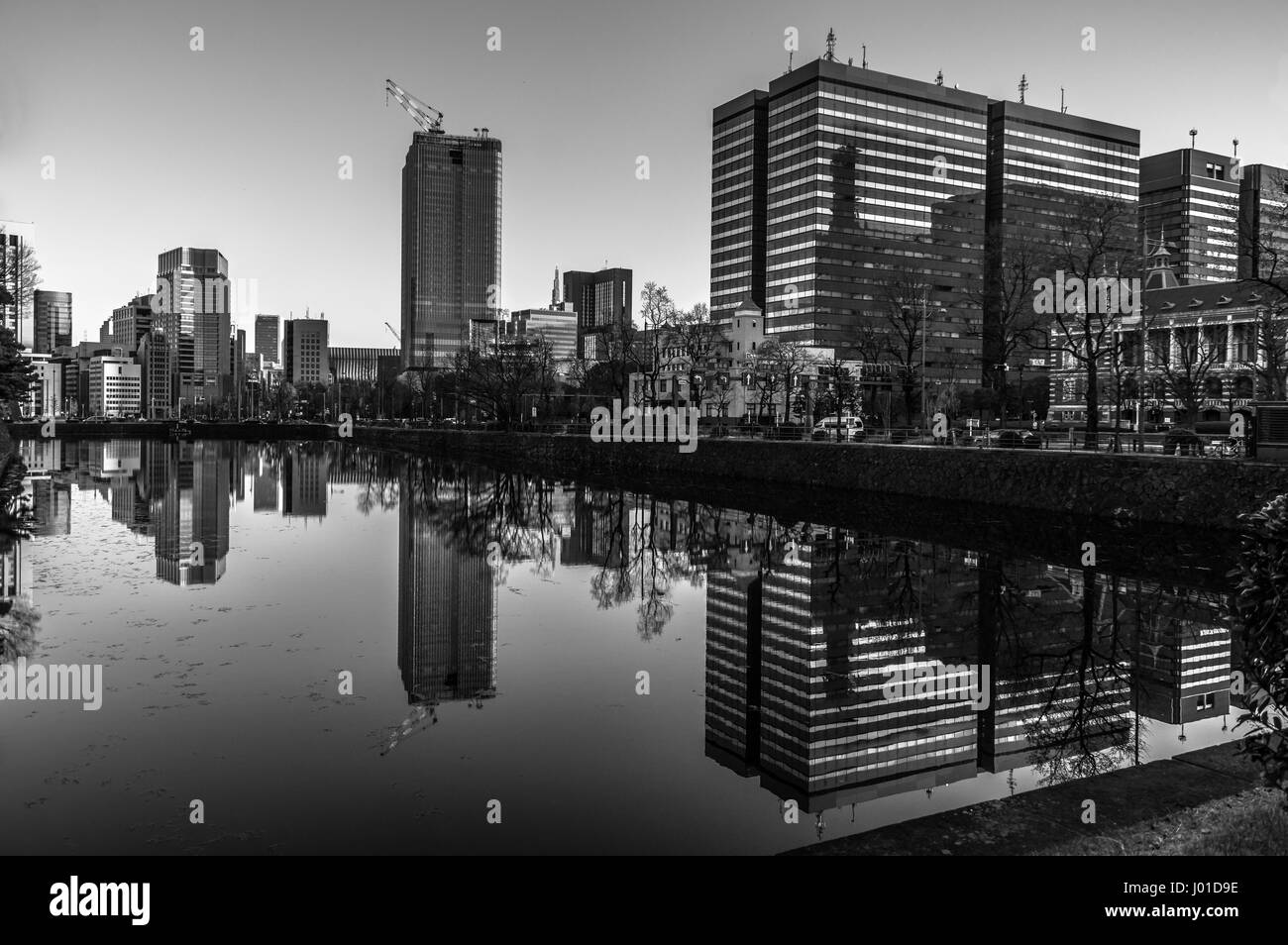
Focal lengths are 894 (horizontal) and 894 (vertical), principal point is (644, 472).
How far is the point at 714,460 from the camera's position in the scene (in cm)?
5775

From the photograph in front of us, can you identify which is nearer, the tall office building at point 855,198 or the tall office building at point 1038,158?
the tall office building at point 855,198

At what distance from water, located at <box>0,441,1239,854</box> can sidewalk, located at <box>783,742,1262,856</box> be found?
159cm

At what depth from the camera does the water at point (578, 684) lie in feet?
29.0

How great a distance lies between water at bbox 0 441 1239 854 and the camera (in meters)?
8.85

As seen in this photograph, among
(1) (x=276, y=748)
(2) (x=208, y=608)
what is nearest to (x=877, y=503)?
(2) (x=208, y=608)

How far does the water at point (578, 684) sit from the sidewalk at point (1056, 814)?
1590 millimetres

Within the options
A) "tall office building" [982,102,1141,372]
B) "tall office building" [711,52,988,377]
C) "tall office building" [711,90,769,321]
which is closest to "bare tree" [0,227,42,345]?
"tall office building" [711,52,988,377]

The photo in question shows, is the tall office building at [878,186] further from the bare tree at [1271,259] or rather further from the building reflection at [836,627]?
the building reflection at [836,627]

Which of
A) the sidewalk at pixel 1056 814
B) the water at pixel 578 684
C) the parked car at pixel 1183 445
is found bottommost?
the water at pixel 578 684

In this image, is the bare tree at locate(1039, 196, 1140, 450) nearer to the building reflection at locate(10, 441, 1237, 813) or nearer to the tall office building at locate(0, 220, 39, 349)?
the building reflection at locate(10, 441, 1237, 813)

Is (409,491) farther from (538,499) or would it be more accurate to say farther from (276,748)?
(276,748)

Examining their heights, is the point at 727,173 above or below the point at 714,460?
above

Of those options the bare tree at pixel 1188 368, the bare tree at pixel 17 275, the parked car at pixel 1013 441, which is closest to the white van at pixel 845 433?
the parked car at pixel 1013 441
